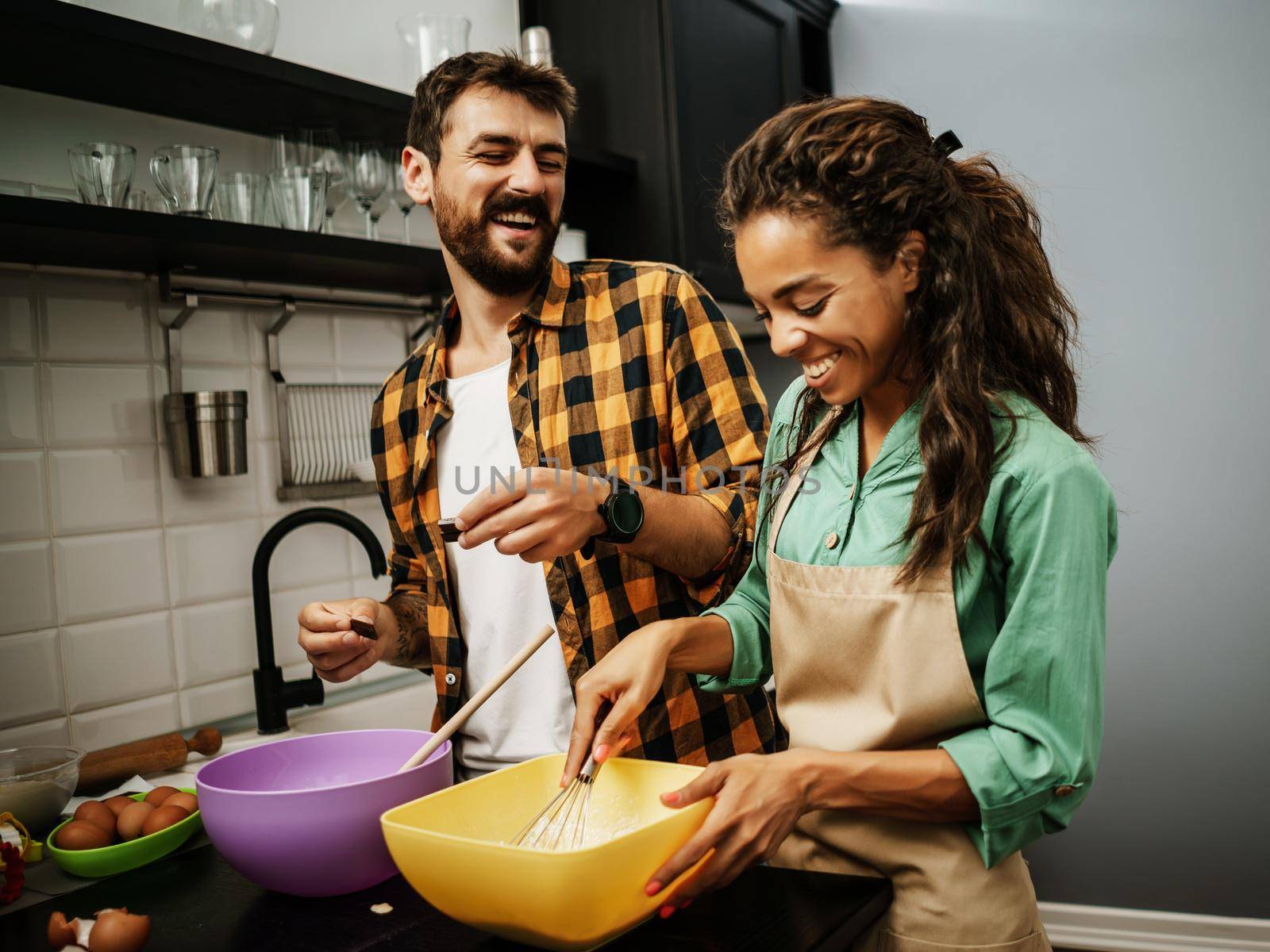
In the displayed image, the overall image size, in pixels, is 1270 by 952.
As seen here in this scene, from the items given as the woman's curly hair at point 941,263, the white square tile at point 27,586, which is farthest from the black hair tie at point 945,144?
the white square tile at point 27,586

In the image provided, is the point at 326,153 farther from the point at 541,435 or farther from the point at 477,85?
the point at 541,435

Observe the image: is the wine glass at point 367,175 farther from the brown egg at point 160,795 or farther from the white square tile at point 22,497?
the brown egg at point 160,795

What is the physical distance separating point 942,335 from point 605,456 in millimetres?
663

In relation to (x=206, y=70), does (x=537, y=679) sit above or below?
below

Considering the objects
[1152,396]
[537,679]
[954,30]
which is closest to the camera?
[537,679]

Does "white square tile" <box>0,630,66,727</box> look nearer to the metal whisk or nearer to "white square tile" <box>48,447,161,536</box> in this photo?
"white square tile" <box>48,447,161,536</box>

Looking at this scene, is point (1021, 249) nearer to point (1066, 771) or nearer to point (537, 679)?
point (1066, 771)

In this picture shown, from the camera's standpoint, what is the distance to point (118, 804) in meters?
1.24

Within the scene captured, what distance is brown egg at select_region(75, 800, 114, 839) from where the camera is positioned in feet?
3.87

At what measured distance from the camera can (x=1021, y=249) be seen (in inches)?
39.8

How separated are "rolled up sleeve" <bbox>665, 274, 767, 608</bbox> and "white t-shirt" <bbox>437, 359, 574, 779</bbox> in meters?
0.24

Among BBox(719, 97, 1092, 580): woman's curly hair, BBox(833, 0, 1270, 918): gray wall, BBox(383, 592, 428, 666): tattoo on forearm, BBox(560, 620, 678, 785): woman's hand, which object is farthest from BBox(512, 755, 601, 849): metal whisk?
BBox(833, 0, 1270, 918): gray wall

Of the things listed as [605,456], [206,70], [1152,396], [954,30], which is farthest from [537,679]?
[954,30]

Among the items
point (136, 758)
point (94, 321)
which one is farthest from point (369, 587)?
point (94, 321)
